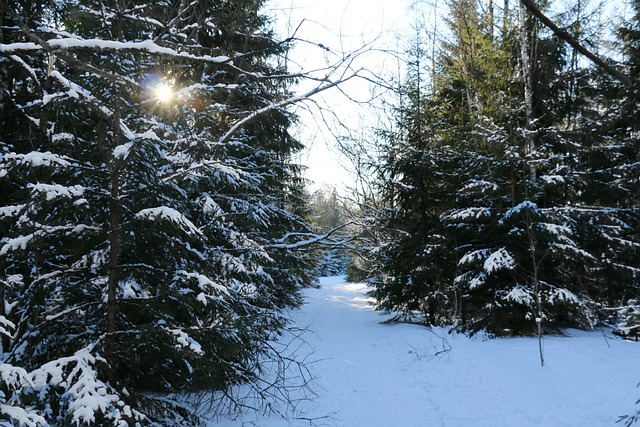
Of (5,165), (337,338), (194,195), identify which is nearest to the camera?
(5,165)

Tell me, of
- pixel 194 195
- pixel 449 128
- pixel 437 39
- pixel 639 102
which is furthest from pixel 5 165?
pixel 437 39

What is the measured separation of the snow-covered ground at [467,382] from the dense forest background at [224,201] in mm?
853

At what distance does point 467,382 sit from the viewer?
259 inches

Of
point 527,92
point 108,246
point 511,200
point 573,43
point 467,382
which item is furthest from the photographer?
point 527,92

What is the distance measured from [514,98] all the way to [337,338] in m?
8.50

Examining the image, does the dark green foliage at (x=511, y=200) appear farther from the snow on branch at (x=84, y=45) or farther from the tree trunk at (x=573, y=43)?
the tree trunk at (x=573, y=43)

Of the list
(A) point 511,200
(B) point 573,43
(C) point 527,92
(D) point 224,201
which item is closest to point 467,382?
(D) point 224,201

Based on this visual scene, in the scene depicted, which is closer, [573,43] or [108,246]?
[573,43]

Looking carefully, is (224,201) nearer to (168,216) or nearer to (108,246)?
(108,246)

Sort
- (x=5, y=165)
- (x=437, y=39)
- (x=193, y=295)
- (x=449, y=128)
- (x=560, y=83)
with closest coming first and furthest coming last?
(x=5, y=165), (x=193, y=295), (x=560, y=83), (x=449, y=128), (x=437, y=39)

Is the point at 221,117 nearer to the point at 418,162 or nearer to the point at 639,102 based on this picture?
the point at 418,162

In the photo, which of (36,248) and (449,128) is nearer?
(36,248)

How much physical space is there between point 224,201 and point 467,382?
17.3ft

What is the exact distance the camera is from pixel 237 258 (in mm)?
6273
